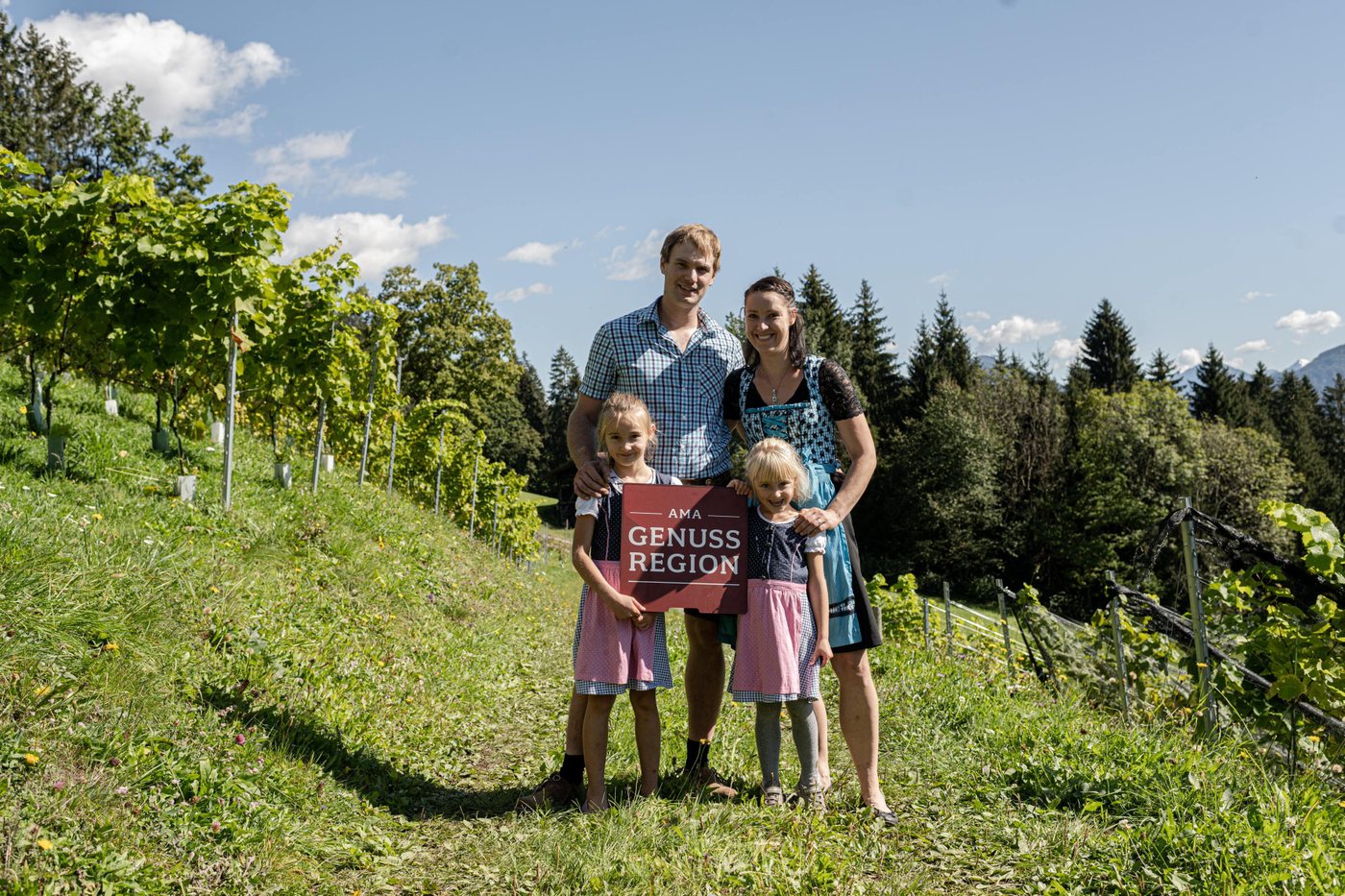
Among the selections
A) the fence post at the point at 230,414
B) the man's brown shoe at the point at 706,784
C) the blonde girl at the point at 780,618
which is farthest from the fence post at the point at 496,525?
the blonde girl at the point at 780,618

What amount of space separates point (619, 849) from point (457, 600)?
246 inches

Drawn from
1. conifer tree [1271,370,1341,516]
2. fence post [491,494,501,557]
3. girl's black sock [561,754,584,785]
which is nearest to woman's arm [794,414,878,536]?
girl's black sock [561,754,584,785]

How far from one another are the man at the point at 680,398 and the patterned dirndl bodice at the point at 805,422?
229 mm

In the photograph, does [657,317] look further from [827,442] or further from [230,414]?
[230,414]

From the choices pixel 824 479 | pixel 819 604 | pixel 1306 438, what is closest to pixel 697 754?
pixel 819 604

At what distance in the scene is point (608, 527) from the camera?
3.49 m

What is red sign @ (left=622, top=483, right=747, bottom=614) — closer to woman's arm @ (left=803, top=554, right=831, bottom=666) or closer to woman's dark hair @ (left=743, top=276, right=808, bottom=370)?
woman's arm @ (left=803, top=554, right=831, bottom=666)

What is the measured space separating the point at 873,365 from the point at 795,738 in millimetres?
40078

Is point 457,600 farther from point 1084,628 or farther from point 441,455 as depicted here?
point 441,455

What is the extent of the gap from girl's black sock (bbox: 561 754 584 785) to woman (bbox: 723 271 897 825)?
38.3 inches

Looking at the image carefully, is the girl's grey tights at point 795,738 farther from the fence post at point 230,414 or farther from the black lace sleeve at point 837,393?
the fence post at point 230,414

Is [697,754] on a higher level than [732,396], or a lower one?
lower

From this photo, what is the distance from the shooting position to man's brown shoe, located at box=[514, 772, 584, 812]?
11.7ft

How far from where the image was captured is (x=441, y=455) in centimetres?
1930
